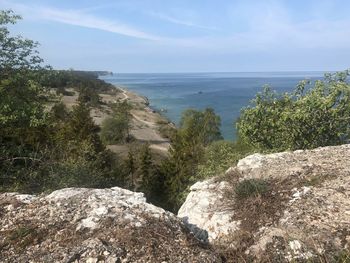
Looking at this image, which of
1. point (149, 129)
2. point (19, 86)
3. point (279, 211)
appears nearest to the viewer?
point (279, 211)

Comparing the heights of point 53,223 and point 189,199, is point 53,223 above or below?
above

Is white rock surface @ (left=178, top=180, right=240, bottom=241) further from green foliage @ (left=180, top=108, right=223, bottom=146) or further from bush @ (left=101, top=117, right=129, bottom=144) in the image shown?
bush @ (left=101, top=117, right=129, bottom=144)

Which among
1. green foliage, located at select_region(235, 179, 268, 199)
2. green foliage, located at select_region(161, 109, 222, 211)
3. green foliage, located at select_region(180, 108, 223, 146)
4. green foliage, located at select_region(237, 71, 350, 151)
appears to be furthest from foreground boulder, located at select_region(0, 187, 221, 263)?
green foliage, located at select_region(180, 108, 223, 146)

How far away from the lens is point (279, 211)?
939cm

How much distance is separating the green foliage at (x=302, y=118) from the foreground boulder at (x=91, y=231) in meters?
13.5

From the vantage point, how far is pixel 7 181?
16781 mm

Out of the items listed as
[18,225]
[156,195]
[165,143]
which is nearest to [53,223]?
[18,225]

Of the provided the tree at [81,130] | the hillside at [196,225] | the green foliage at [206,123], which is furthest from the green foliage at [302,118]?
the green foliage at [206,123]

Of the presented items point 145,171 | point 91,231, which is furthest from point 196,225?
point 145,171

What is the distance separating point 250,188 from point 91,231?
4.87 meters

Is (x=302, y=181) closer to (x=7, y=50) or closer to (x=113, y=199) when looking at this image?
(x=113, y=199)

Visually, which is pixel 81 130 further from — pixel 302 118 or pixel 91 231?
pixel 91 231

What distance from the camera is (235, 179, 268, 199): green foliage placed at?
10258 millimetres

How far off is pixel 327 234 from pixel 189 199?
4728 millimetres
